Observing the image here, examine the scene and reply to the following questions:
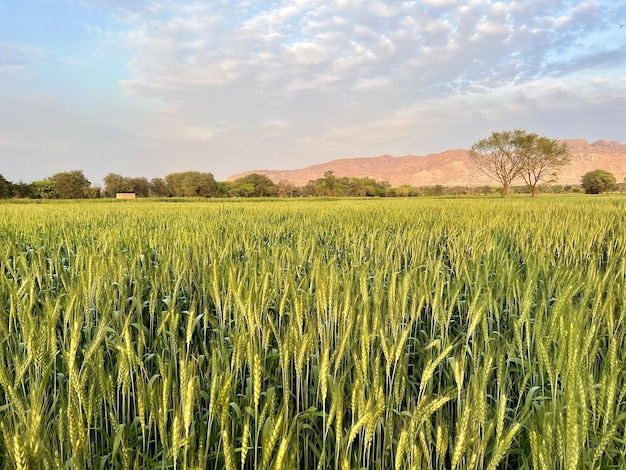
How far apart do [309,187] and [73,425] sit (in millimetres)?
120092

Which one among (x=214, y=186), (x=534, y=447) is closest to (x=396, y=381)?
(x=534, y=447)

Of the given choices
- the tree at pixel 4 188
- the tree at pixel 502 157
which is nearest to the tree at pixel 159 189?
the tree at pixel 4 188

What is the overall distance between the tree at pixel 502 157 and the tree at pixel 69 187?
271 feet

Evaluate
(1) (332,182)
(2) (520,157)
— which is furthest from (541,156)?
(1) (332,182)

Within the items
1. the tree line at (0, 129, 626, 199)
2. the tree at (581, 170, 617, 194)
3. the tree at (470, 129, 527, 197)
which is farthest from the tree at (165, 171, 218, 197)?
the tree at (581, 170, 617, 194)

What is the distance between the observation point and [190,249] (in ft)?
15.0

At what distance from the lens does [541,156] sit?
64375mm

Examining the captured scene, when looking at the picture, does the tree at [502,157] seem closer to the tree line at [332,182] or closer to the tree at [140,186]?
the tree line at [332,182]

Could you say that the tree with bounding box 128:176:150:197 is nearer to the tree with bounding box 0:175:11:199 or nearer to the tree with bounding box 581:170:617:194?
the tree with bounding box 0:175:11:199

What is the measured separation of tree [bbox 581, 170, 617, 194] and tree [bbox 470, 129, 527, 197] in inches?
1316

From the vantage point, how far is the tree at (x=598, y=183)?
8519 centimetres

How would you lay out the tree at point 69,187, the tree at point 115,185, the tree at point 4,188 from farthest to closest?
1. the tree at point 115,185
2. the tree at point 69,187
3. the tree at point 4,188

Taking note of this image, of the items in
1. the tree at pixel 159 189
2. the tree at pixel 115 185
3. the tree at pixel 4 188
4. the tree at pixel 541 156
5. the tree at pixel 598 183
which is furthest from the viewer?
the tree at pixel 159 189

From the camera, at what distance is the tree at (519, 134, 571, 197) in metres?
63.4
